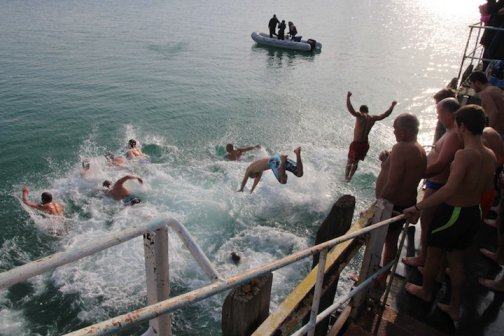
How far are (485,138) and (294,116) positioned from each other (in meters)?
13.0

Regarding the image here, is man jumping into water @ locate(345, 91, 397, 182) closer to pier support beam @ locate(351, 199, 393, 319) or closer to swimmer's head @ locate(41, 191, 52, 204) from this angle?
pier support beam @ locate(351, 199, 393, 319)

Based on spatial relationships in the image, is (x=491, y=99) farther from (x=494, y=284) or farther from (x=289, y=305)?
(x=289, y=305)

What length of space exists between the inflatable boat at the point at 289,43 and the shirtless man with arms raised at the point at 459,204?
27970mm

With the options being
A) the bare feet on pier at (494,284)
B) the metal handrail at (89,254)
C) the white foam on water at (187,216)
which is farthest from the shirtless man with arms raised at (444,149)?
the white foam on water at (187,216)

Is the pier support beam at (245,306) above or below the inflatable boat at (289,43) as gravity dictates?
below

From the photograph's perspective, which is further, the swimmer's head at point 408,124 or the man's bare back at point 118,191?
the man's bare back at point 118,191

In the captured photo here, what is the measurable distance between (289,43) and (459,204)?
28.8m

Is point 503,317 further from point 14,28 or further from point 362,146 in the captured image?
point 14,28

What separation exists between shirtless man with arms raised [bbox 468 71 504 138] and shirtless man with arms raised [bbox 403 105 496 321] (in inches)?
92.8

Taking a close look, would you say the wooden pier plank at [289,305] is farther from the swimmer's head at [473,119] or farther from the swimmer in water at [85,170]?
the swimmer in water at [85,170]

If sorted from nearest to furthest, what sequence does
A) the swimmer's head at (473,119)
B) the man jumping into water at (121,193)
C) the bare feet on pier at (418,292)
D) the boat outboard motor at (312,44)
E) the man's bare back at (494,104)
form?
1. the swimmer's head at (473,119)
2. the bare feet on pier at (418,292)
3. the man's bare back at (494,104)
4. the man jumping into water at (121,193)
5. the boat outboard motor at (312,44)

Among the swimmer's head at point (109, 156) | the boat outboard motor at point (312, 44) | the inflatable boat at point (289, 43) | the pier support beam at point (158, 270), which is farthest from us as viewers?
the boat outboard motor at point (312, 44)

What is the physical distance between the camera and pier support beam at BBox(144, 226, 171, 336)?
1906mm

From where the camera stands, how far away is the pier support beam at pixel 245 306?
2825 millimetres
